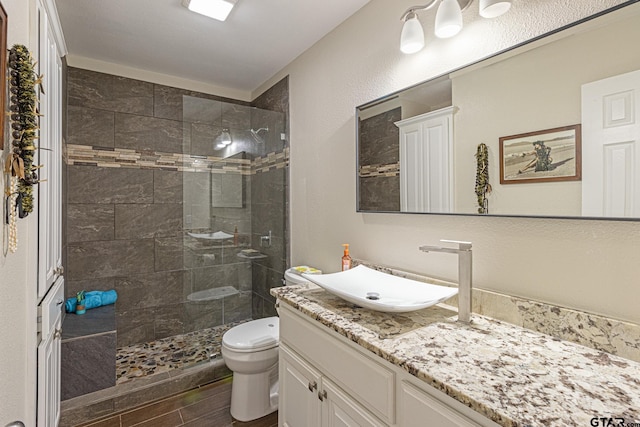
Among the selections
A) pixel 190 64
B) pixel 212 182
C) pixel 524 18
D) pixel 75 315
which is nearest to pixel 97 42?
pixel 190 64

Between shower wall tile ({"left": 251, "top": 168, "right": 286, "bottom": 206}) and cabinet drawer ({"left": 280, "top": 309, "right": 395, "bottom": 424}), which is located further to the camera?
shower wall tile ({"left": 251, "top": 168, "right": 286, "bottom": 206})

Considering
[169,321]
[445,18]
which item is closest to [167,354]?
[169,321]

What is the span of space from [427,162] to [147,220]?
2.56m

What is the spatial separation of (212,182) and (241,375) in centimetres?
148

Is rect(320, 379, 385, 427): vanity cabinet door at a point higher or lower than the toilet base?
higher

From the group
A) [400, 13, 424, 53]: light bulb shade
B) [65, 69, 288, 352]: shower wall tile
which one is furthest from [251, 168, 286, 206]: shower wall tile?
[400, 13, 424, 53]: light bulb shade

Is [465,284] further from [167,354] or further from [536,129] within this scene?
[167,354]

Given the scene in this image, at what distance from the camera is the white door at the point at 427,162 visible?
4.75 feet

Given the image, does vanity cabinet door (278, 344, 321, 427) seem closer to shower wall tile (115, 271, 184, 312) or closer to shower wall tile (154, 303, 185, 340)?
shower wall tile (154, 303, 185, 340)

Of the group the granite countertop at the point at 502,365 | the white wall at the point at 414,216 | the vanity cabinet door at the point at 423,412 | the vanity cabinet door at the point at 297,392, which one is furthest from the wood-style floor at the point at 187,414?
the vanity cabinet door at the point at 423,412

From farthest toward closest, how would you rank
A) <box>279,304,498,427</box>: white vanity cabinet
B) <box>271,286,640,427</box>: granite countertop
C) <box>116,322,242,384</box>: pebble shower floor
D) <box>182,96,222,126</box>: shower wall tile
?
<box>182,96,222,126</box>: shower wall tile
<box>116,322,242,384</box>: pebble shower floor
<box>279,304,498,427</box>: white vanity cabinet
<box>271,286,640,427</box>: granite countertop

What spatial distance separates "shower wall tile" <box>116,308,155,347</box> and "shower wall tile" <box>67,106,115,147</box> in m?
1.52

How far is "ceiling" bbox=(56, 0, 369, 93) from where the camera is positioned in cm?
192

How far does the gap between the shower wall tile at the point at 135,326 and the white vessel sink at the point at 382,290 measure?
2160mm
